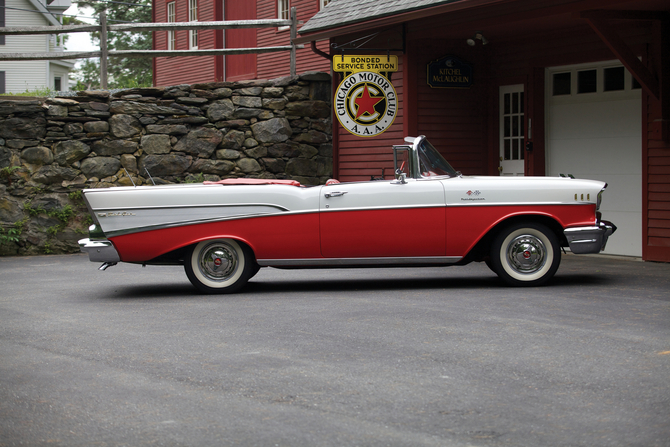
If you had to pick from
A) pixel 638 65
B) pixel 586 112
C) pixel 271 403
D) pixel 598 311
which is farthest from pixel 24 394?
pixel 586 112

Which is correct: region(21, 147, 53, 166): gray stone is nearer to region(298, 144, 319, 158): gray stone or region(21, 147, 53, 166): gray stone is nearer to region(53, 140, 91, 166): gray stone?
region(53, 140, 91, 166): gray stone

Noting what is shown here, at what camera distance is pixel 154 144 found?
1290 cm

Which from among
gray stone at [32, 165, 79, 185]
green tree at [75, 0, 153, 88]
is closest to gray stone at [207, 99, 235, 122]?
gray stone at [32, 165, 79, 185]

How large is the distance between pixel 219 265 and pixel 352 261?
130 centimetres

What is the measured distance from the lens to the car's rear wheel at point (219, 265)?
7695 millimetres

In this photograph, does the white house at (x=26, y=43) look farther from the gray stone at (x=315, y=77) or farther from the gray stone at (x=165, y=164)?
the gray stone at (x=315, y=77)

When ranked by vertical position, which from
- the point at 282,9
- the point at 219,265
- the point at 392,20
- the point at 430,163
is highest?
the point at 282,9

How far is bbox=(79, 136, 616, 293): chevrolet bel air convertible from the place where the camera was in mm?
7590

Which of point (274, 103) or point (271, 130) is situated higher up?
point (274, 103)

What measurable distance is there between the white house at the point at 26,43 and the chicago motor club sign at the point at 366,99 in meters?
26.1

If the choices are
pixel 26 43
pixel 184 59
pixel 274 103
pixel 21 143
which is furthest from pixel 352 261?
pixel 26 43

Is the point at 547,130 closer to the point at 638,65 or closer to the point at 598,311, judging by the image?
the point at 638,65

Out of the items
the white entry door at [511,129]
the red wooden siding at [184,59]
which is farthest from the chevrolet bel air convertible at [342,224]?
the red wooden siding at [184,59]

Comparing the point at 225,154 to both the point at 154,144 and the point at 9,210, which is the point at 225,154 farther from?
the point at 9,210
